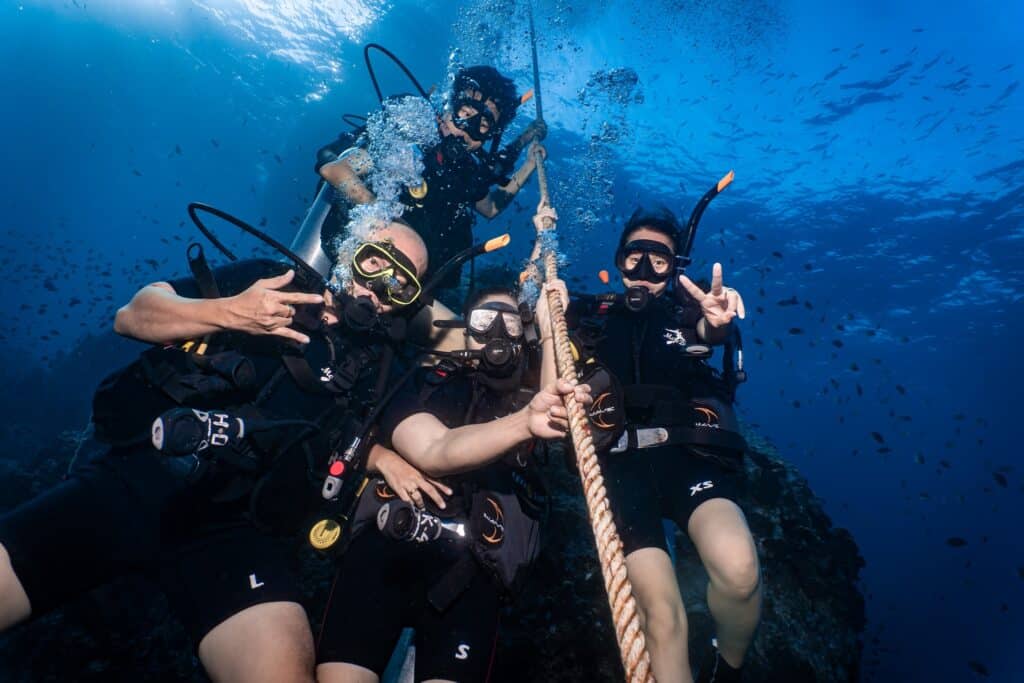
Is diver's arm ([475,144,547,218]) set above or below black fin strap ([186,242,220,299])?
above

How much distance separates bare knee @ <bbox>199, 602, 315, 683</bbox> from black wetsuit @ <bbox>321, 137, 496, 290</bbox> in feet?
14.0

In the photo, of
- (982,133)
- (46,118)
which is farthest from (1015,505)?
(46,118)

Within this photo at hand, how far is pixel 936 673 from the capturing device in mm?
36188

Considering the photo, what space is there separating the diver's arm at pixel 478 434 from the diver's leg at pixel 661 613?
5.41 feet

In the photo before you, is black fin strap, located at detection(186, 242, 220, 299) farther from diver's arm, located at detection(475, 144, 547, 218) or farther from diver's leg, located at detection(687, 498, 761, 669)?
diver's arm, located at detection(475, 144, 547, 218)

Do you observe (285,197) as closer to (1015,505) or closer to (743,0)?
(743,0)

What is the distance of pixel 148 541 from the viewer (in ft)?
8.82

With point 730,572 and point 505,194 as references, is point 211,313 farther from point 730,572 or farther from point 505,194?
point 505,194

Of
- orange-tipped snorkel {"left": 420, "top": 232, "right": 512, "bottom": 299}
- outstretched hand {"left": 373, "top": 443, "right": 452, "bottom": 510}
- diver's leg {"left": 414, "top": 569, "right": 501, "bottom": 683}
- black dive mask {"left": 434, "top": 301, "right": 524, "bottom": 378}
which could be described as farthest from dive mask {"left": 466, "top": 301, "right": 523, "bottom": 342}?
diver's leg {"left": 414, "top": 569, "right": 501, "bottom": 683}

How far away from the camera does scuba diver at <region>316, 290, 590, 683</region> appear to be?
2680 mm

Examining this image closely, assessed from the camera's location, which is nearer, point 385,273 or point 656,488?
point 385,273

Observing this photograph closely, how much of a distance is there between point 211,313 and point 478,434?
6.27ft

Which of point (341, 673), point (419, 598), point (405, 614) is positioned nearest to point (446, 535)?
point (419, 598)

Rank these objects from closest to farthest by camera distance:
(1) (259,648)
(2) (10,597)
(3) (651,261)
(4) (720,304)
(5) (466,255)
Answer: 1. (2) (10,597)
2. (1) (259,648)
3. (4) (720,304)
4. (5) (466,255)
5. (3) (651,261)
